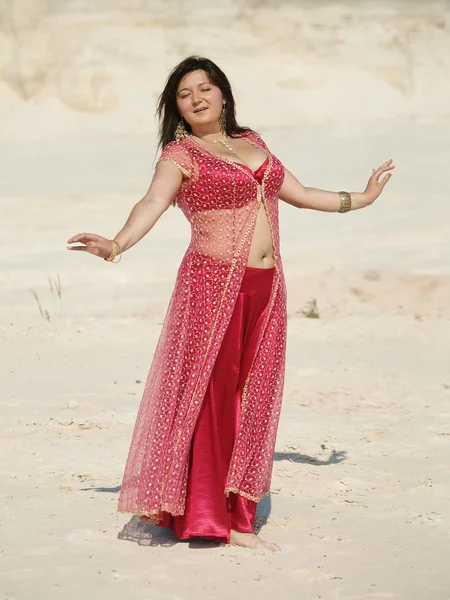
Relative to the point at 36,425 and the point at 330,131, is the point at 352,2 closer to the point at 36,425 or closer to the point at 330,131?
the point at 330,131

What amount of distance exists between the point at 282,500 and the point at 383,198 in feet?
38.5

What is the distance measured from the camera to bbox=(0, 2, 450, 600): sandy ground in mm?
4797

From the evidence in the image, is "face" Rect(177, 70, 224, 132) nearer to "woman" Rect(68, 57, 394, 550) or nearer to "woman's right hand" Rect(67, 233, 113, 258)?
"woman" Rect(68, 57, 394, 550)

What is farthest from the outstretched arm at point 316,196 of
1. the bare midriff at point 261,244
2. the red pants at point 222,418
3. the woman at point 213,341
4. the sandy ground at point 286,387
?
the sandy ground at point 286,387

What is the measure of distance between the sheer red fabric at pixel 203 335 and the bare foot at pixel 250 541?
0.58 ft

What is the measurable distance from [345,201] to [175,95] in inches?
37.3

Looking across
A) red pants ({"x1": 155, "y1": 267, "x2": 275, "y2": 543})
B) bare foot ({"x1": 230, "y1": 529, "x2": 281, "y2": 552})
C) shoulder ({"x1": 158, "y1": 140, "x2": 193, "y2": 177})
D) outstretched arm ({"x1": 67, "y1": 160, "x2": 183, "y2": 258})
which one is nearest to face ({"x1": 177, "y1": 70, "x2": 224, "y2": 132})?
shoulder ({"x1": 158, "y1": 140, "x2": 193, "y2": 177})

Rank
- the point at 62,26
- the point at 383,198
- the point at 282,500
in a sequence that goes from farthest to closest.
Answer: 1. the point at 62,26
2. the point at 383,198
3. the point at 282,500

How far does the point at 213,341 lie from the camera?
16.1 feet

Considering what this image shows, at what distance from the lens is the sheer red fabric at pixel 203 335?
16.1ft

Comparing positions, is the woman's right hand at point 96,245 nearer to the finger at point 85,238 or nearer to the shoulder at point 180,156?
the finger at point 85,238

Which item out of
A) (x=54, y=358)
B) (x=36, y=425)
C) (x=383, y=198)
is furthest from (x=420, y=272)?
(x=36, y=425)

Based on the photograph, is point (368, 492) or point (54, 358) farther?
point (54, 358)

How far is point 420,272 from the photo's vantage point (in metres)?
13.9
